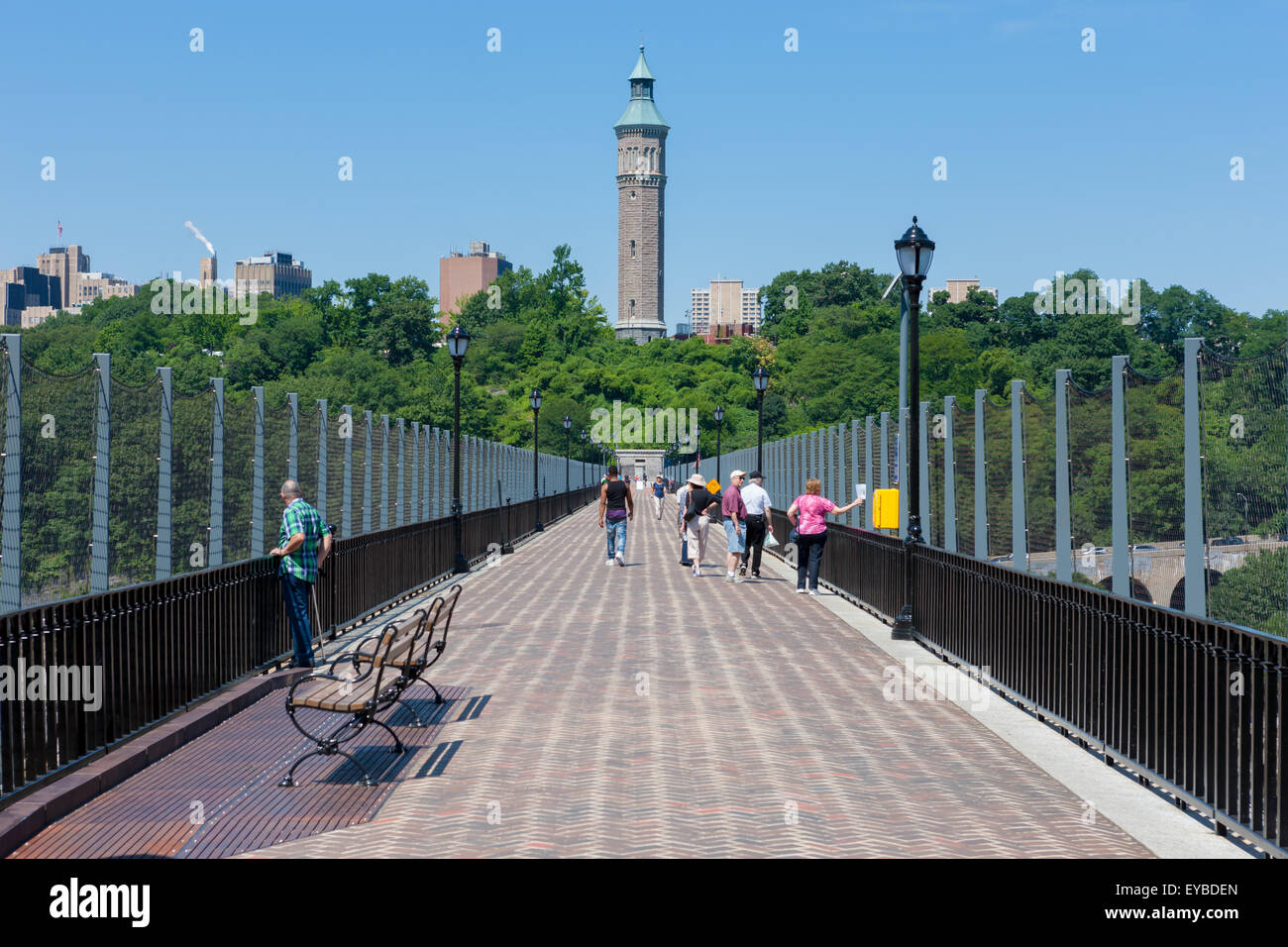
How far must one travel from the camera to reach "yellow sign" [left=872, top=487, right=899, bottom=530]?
21609 millimetres

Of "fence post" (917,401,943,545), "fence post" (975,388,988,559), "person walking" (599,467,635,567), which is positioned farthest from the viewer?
"person walking" (599,467,635,567)

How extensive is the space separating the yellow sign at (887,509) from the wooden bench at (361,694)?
1180 centimetres

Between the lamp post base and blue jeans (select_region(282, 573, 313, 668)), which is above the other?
blue jeans (select_region(282, 573, 313, 668))

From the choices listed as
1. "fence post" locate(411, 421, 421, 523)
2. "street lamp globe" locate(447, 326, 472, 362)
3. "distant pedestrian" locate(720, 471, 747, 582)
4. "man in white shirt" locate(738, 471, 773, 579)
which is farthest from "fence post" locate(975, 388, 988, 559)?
"fence post" locate(411, 421, 421, 523)

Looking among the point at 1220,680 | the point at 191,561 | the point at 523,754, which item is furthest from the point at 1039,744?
the point at 191,561

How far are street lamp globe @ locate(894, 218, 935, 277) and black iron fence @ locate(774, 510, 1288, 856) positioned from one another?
14.0ft

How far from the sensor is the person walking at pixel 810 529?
73.1ft

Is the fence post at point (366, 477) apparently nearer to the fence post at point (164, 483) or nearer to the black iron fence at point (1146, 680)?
the fence post at point (164, 483)

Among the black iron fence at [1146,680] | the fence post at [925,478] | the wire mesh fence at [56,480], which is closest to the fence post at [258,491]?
the wire mesh fence at [56,480]

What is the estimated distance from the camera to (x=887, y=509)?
21734 millimetres

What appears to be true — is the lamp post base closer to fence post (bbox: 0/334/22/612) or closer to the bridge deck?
the bridge deck
